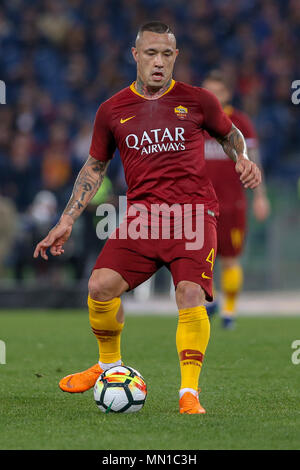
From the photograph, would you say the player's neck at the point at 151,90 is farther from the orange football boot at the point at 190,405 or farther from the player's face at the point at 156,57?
the orange football boot at the point at 190,405

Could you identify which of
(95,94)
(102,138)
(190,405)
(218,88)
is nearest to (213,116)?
(102,138)

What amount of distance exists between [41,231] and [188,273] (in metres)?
8.64

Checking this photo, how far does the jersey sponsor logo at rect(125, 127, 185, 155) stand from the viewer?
538 cm

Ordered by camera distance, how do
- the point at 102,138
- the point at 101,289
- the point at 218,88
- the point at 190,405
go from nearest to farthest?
the point at 190,405 → the point at 101,289 → the point at 102,138 → the point at 218,88

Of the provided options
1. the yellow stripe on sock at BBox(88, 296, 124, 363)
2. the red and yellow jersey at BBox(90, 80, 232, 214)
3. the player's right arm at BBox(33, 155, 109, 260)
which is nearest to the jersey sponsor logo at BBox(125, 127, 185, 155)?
the red and yellow jersey at BBox(90, 80, 232, 214)

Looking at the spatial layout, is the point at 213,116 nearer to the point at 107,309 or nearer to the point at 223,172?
the point at 107,309

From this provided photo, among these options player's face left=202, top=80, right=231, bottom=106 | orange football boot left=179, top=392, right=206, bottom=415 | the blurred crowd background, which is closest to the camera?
orange football boot left=179, top=392, right=206, bottom=415

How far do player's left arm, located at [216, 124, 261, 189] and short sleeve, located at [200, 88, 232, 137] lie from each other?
0.18 feet

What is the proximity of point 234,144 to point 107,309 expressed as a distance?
1.22 metres

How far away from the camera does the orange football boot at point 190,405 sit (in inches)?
195

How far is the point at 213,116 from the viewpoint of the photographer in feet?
17.9

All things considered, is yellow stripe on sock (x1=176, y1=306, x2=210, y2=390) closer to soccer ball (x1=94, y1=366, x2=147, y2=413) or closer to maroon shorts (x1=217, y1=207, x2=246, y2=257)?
soccer ball (x1=94, y1=366, x2=147, y2=413)
